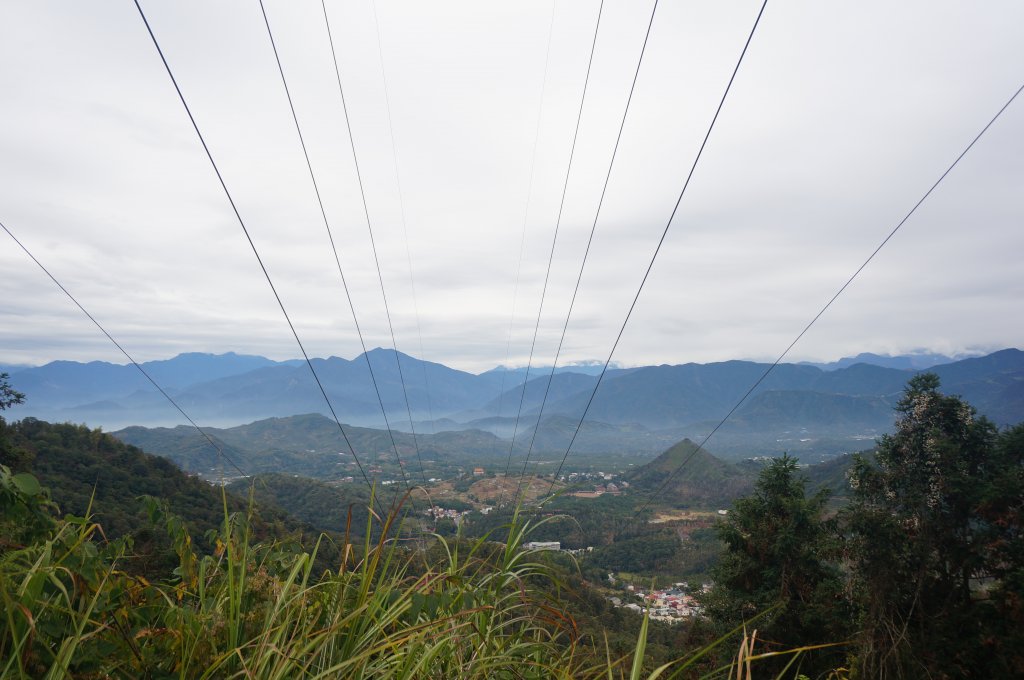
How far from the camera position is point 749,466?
123625 mm

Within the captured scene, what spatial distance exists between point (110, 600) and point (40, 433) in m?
43.9

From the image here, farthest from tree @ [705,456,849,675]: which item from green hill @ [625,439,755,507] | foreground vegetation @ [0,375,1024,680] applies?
green hill @ [625,439,755,507]

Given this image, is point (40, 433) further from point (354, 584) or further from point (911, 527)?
point (911, 527)

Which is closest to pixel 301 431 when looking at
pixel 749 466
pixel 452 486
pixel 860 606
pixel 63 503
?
pixel 452 486

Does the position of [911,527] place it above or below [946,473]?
below

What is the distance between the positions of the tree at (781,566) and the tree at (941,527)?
2.71 ft

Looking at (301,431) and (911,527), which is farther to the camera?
(301,431)

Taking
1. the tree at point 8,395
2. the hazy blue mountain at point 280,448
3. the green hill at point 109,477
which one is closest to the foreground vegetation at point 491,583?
the green hill at point 109,477

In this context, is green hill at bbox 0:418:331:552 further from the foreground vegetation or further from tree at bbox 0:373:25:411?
tree at bbox 0:373:25:411

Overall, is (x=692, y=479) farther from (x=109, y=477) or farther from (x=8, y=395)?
(x=8, y=395)

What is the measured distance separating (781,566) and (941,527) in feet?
13.1

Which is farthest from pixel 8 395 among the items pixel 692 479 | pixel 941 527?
pixel 692 479

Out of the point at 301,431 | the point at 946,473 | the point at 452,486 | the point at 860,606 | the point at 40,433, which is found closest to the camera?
the point at 860,606

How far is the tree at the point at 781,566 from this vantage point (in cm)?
1228
